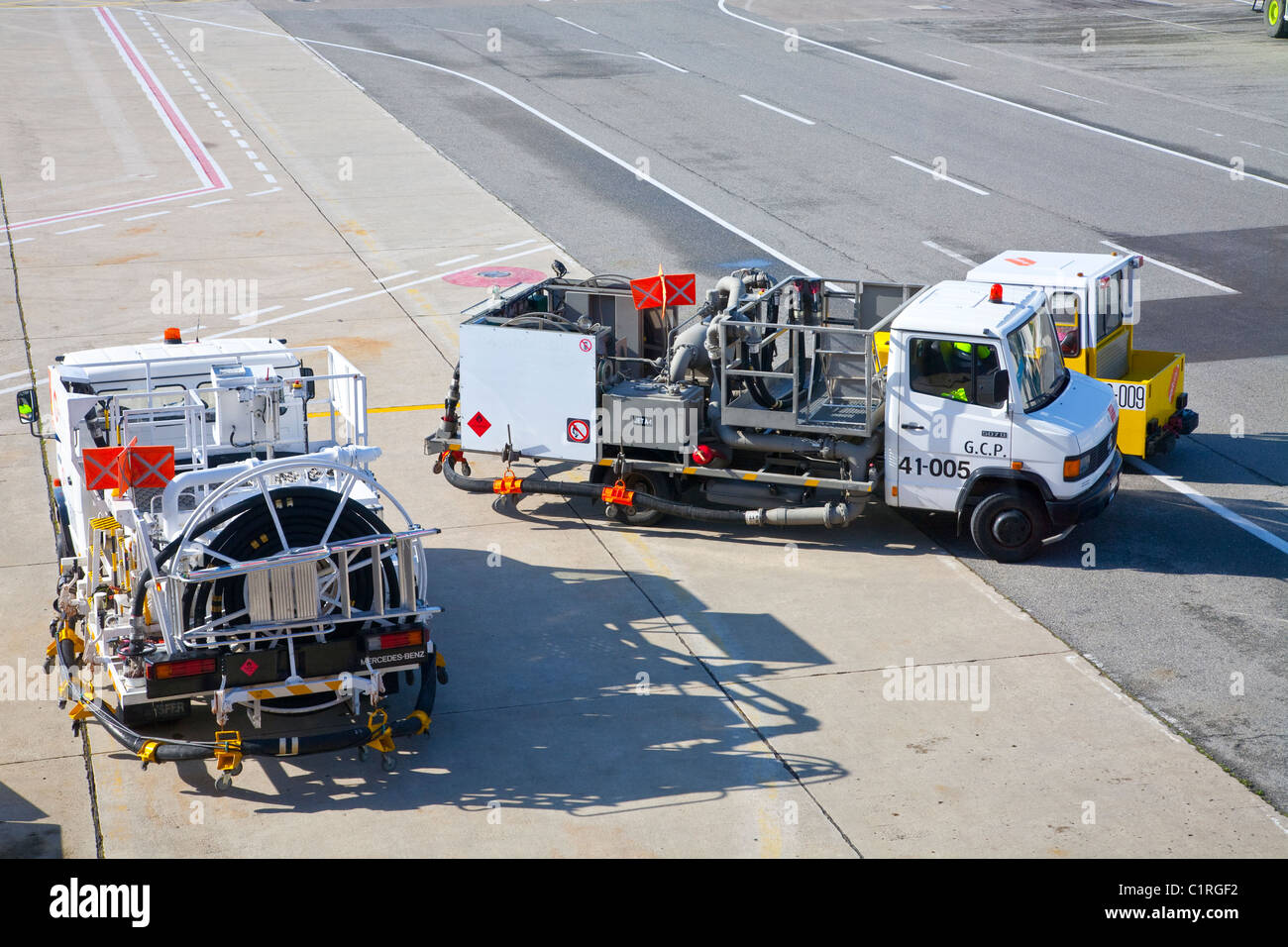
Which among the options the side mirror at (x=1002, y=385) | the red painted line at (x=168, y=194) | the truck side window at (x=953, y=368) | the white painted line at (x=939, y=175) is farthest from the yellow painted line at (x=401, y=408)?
the white painted line at (x=939, y=175)

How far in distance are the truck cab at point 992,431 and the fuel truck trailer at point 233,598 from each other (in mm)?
5508

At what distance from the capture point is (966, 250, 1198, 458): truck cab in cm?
1578

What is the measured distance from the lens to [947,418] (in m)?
14.0

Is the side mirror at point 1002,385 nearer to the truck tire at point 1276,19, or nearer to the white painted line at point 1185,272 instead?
the white painted line at point 1185,272

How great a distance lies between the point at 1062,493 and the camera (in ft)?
45.1

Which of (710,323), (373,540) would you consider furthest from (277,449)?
(710,323)

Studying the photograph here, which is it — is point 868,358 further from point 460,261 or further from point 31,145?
point 31,145

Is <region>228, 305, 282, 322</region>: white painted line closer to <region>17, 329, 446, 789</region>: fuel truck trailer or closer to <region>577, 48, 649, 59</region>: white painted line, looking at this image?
<region>17, 329, 446, 789</region>: fuel truck trailer

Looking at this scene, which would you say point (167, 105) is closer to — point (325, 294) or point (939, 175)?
point (325, 294)

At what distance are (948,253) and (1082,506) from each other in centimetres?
1206

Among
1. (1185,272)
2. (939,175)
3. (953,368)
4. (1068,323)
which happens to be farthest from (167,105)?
(953,368)

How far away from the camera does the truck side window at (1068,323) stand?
52.1ft

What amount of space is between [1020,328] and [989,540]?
215cm

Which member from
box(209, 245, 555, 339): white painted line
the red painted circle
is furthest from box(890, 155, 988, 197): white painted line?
the red painted circle
